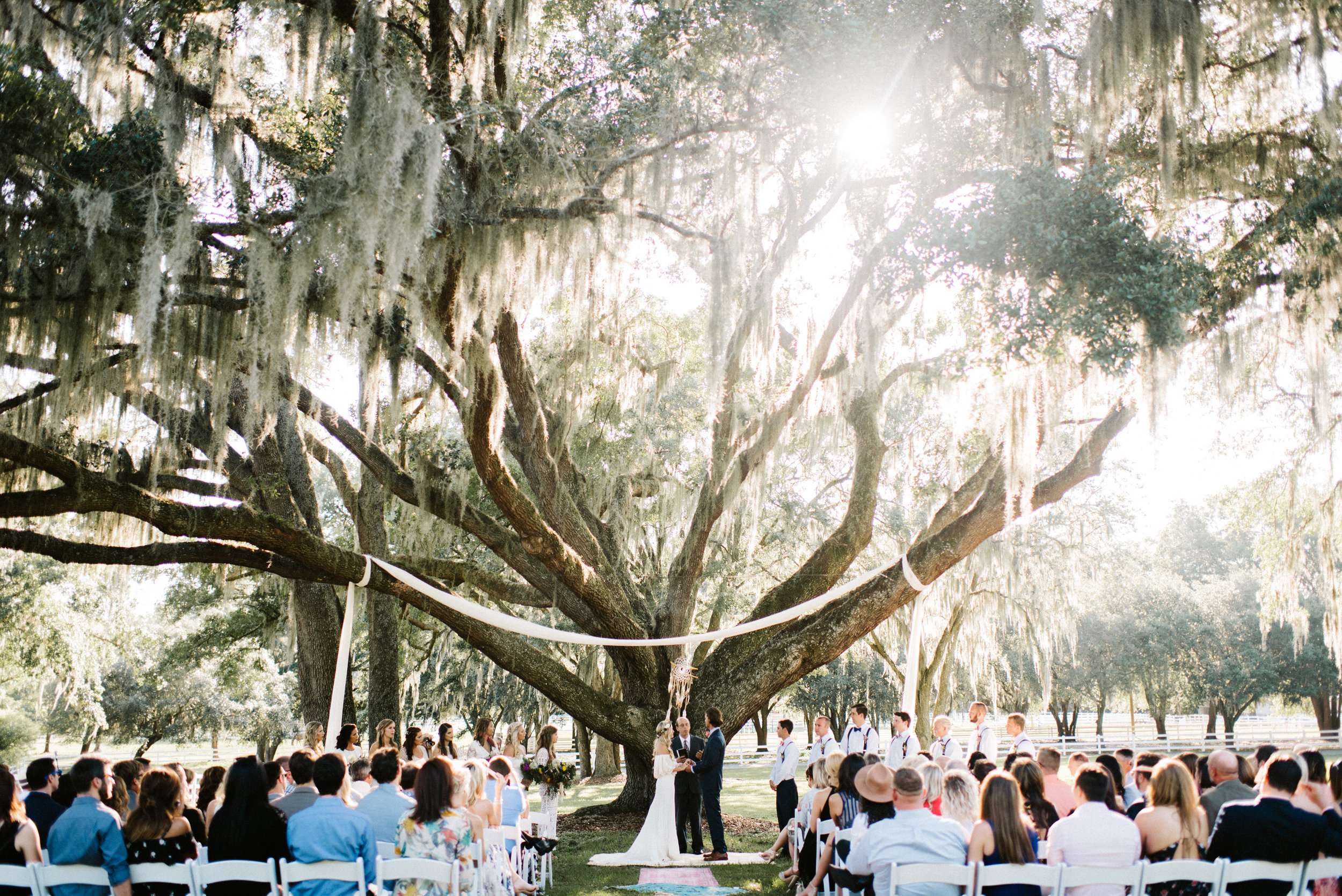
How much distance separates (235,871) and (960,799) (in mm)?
A: 2864

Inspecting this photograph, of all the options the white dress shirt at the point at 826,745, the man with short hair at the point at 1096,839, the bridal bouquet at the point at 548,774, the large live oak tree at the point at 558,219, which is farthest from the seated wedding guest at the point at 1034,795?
the bridal bouquet at the point at 548,774

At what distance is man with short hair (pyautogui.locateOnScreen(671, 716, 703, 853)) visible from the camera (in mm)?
8234

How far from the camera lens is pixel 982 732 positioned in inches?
302

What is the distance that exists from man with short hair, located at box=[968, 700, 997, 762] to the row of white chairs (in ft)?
12.1

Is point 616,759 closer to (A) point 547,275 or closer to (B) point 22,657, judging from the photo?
(B) point 22,657

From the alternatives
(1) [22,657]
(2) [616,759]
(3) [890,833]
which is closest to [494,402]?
(3) [890,833]

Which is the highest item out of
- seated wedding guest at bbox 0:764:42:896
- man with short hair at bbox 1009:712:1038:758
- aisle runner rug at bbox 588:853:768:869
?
seated wedding guest at bbox 0:764:42:896

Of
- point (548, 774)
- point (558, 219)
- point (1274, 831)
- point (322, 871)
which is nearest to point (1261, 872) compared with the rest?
point (1274, 831)

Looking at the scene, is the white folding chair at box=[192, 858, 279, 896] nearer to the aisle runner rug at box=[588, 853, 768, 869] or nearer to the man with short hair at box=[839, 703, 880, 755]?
the aisle runner rug at box=[588, 853, 768, 869]

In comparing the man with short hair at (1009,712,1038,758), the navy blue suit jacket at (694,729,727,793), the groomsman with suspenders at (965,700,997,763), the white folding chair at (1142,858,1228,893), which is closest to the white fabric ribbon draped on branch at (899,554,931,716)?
the groomsman with suspenders at (965,700,997,763)

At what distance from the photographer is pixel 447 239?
688cm

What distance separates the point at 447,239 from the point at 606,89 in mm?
1595

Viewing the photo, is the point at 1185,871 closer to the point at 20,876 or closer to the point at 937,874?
the point at 937,874

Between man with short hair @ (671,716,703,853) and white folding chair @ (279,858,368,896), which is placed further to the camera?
man with short hair @ (671,716,703,853)
